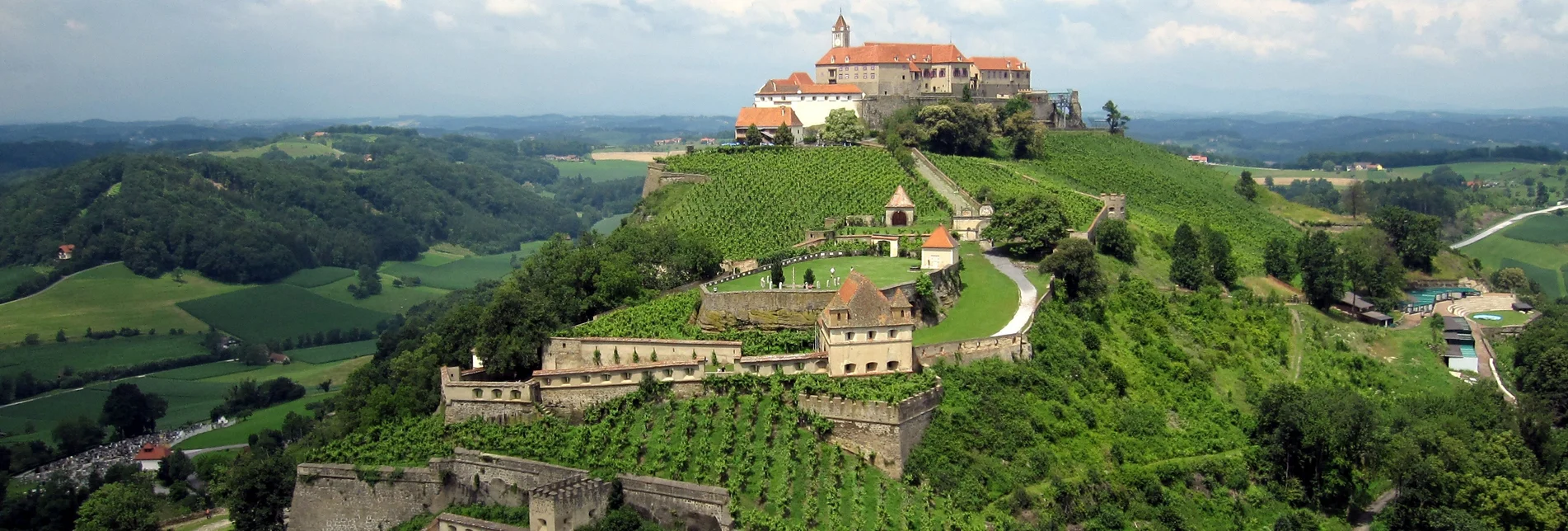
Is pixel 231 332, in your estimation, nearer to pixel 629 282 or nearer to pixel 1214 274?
pixel 629 282

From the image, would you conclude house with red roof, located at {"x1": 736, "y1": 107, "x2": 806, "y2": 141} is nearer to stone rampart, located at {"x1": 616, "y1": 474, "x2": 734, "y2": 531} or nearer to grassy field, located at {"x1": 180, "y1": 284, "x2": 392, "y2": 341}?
grassy field, located at {"x1": 180, "y1": 284, "x2": 392, "y2": 341}

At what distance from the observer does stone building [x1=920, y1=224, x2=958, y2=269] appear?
4772 cm

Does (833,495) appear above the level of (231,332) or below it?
above

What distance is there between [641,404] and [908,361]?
332 inches

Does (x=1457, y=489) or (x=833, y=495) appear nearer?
(x=833, y=495)

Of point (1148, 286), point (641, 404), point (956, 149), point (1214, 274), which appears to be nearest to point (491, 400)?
point (641, 404)

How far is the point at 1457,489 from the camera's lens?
132ft

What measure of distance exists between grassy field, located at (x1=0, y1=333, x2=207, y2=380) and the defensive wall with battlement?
61752 mm

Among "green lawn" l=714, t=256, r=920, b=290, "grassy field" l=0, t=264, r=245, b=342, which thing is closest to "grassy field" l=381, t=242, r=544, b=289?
"grassy field" l=0, t=264, r=245, b=342

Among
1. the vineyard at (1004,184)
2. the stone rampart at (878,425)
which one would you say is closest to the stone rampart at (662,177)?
the vineyard at (1004,184)

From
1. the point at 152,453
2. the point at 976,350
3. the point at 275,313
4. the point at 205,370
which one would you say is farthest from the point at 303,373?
the point at 976,350

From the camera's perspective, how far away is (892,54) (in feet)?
305

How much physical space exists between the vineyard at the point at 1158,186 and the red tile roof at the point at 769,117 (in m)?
15.7

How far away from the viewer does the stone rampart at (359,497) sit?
1497 inches
